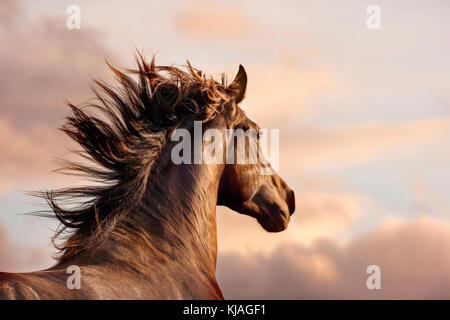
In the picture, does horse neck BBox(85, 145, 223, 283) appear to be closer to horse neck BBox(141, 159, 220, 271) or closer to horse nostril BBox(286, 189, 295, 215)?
horse neck BBox(141, 159, 220, 271)

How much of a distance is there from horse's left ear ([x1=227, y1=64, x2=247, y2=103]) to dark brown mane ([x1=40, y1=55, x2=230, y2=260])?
117 mm

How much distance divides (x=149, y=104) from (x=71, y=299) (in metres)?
2.50

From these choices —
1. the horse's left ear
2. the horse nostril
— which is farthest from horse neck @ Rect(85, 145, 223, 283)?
the horse nostril

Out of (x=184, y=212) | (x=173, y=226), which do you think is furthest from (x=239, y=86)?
(x=173, y=226)

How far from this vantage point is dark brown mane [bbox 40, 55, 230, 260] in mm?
5926

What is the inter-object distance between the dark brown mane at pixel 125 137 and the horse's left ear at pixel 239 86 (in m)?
0.12

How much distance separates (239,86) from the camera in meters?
6.98

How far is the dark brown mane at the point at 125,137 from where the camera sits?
593 cm

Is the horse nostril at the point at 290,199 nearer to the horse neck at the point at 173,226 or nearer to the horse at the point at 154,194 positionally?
the horse at the point at 154,194
